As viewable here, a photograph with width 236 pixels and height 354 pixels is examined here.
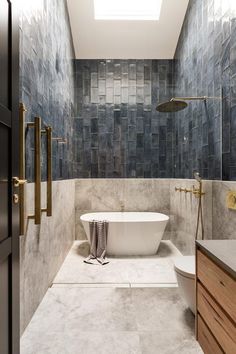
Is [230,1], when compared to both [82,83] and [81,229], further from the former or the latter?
[81,229]

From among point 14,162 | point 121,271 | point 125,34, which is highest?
point 125,34

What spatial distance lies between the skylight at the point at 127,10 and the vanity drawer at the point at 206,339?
399 cm

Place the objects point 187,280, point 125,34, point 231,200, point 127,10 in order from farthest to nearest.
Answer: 1. point 125,34
2. point 127,10
3. point 231,200
4. point 187,280

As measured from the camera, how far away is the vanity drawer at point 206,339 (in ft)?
4.16

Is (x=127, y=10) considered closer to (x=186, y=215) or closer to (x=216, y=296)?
(x=186, y=215)

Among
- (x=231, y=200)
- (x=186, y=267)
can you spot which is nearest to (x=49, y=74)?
(x=231, y=200)

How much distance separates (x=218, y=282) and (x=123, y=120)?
3486 millimetres

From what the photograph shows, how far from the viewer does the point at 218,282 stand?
123 centimetres

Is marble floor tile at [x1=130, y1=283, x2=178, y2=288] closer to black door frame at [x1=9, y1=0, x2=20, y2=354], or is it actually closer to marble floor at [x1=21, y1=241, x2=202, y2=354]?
marble floor at [x1=21, y1=241, x2=202, y2=354]

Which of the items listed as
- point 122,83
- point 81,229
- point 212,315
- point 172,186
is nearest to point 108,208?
point 81,229

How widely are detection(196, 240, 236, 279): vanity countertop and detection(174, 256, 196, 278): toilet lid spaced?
18.8 inches

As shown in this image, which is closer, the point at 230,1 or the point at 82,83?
the point at 230,1

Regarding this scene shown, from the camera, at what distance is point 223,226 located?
7.40ft

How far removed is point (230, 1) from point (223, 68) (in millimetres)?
522
